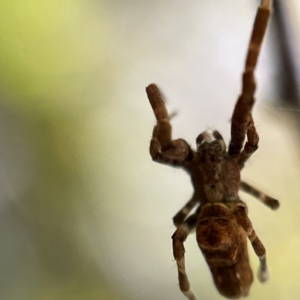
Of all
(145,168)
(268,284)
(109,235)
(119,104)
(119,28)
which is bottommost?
(268,284)

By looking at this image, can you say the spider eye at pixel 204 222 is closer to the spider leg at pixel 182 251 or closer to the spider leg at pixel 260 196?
the spider leg at pixel 182 251

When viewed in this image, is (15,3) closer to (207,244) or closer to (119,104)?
(119,104)

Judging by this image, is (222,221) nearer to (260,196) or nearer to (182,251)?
(182,251)

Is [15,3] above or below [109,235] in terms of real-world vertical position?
above

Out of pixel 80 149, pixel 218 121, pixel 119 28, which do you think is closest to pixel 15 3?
pixel 119 28

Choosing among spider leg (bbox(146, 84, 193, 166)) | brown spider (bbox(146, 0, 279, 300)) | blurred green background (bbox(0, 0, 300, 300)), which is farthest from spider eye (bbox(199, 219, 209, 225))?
blurred green background (bbox(0, 0, 300, 300))

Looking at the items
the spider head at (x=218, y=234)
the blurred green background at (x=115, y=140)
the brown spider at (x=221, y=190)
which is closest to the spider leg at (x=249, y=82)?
the brown spider at (x=221, y=190)
